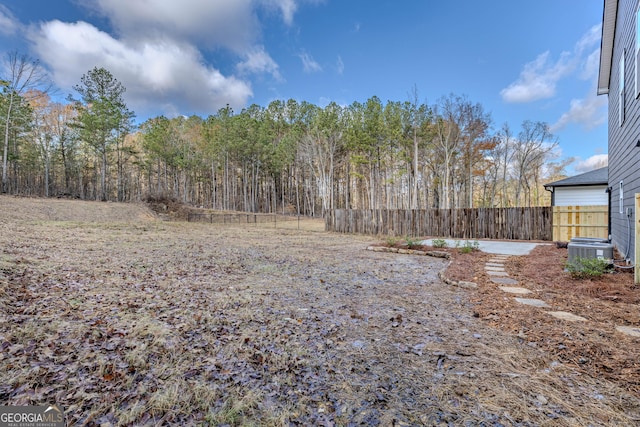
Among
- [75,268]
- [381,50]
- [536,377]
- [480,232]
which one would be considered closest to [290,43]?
[381,50]

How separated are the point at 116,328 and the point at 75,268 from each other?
10.4ft

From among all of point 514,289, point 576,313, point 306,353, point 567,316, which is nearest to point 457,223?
point 514,289

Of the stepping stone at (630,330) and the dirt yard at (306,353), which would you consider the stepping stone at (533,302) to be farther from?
the stepping stone at (630,330)

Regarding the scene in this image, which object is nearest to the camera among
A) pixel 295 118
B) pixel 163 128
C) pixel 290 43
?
pixel 290 43

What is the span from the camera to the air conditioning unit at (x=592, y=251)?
4691mm

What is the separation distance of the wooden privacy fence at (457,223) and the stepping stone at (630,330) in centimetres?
950

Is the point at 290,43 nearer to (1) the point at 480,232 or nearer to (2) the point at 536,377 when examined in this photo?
(1) the point at 480,232

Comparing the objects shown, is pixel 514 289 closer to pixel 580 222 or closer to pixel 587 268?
pixel 587 268

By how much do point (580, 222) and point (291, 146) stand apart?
68.7 ft

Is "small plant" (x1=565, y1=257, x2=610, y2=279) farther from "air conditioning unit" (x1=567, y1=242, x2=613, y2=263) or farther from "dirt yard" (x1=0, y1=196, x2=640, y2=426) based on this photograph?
"dirt yard" (x1=0, y1=196, x2=640, y2=426)

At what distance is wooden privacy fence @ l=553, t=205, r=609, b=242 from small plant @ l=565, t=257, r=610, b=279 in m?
6.32

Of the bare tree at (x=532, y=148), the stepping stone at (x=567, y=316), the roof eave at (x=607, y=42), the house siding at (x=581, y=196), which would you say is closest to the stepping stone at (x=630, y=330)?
the stepping stone at (x=567, y=316)

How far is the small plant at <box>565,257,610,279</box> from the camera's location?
13.7 ft

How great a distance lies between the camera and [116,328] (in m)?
2.59
